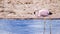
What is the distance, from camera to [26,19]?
4.03 meters

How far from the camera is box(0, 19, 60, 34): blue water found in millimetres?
3697

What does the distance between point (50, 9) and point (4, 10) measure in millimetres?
1286

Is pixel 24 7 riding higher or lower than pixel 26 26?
higher

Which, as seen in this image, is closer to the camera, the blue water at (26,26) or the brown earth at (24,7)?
the blue water at (26,26)

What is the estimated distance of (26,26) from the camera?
3791 mm

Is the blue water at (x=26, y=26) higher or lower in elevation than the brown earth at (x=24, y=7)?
lower

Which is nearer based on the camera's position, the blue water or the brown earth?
the blue water

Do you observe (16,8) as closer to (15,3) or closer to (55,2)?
(15,3)

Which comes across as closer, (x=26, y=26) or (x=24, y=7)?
(x=26, y=26)

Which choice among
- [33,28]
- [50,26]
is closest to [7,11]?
[33,28]

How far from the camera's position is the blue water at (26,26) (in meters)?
3.70

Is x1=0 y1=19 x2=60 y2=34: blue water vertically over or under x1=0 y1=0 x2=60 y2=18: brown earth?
under

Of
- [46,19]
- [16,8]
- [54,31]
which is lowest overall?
[54,31]

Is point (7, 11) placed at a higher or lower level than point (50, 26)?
higher
